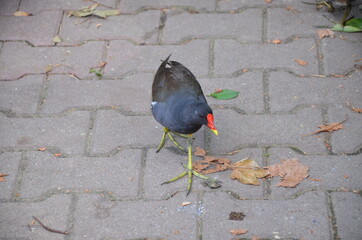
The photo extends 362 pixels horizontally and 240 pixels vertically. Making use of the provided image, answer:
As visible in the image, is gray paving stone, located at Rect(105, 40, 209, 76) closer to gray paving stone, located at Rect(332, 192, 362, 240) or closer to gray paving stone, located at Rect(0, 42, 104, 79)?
gray paving stone, located at Rect(0, 42, 104, 79)

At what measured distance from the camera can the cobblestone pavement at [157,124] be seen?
3869mm

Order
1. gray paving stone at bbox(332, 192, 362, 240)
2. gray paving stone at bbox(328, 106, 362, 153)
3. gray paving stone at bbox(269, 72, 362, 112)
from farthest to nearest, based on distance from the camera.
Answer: gray paving stone at bbox(269, 72, 362, 112) < gray paving stone at bbox(328, 106, 362, 153) < gray paving stone at bbox(332, 192, 362, 240)

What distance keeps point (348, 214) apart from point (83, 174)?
178cm

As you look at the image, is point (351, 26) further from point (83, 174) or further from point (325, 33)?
point (83, 174)

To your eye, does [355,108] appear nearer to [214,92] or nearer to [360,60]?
[360,60]

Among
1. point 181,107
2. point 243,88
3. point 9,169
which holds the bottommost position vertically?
point 9,169

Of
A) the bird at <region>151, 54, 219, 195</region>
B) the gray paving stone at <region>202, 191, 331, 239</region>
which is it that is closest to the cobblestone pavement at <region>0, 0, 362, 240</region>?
the gray paving stone at <region>202, 191, 331, 239</region>

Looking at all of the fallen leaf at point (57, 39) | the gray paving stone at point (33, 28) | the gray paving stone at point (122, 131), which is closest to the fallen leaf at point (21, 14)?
the gray paving stone at point (33, 28)

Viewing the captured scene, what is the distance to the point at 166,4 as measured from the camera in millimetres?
5598

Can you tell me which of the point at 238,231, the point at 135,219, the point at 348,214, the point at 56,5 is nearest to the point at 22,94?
the point at 56,5

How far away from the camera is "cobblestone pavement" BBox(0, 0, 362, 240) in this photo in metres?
3.87

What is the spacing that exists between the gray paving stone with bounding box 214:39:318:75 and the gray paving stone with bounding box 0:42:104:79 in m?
1.04

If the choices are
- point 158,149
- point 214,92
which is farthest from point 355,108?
point 158,149

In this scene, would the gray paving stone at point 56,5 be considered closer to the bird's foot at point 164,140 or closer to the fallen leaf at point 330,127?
the bird's foot at point 164,140
